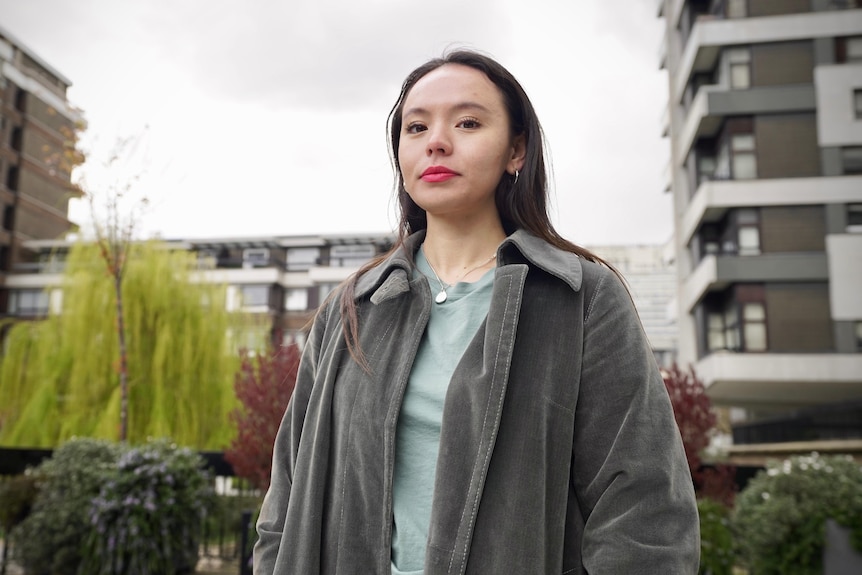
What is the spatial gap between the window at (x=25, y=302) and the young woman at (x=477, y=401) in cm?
4470

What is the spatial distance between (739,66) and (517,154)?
24138 mm

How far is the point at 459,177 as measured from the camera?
182cm

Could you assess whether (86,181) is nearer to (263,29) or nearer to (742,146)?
(263,29)

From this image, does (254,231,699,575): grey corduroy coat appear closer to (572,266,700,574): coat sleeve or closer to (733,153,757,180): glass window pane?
(572,266,700,574): coat sleeve

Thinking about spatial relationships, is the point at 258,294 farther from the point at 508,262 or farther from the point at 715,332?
the point at 508,262

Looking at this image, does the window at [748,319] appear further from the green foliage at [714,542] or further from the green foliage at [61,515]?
the green foliage at [61,515]

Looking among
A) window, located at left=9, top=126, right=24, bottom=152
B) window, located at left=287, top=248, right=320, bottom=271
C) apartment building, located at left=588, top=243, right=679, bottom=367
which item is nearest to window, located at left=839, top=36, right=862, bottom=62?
apartment building, located at left=588, top=243, right=679, bottom=367

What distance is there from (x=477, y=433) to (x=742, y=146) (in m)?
23.7

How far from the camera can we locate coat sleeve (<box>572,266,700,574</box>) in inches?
56.9

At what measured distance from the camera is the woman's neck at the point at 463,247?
190 centimetres

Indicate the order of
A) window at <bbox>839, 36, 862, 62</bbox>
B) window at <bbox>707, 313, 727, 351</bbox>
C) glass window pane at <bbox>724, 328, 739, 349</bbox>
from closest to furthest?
window at <bbox>839, 36, 862, 62</bbox> → glass window pane at <bbox>724, 328, 739, 349</bbox> → window at <bbox>707, 313, 727, 351</bbox>

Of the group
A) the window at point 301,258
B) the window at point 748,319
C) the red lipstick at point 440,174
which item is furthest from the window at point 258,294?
the red lipstick at point 440,174

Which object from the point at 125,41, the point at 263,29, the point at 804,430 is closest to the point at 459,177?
the point at 263,29

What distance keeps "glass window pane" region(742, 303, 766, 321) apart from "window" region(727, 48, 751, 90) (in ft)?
22.1
